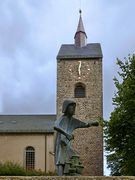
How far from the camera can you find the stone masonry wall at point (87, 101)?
47.6 meters

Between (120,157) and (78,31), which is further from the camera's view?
(78,31)

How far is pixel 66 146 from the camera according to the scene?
848 centimetres

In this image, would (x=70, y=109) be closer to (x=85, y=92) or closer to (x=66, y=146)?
(x=66, y=146)

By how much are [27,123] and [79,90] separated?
264 inches

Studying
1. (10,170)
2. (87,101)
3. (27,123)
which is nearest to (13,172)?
(10,170)

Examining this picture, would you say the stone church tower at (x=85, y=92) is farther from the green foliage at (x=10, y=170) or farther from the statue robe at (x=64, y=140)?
the statue robe at (x=64, y=140)

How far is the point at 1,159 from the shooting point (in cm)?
4778

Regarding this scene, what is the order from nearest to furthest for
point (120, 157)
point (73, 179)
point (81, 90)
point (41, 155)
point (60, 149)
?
point (73, 179), point (60, 149), point (120, 157), point (41, 155), point (81, 90)

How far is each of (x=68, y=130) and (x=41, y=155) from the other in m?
38.8

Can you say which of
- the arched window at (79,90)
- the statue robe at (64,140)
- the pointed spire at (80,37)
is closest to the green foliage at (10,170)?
the arched window at (79,90)

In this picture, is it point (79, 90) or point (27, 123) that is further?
point (79, 90)

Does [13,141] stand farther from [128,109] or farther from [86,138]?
[128,109]

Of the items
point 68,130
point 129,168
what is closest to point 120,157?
point 129,168

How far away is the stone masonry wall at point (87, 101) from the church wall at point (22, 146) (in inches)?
126
